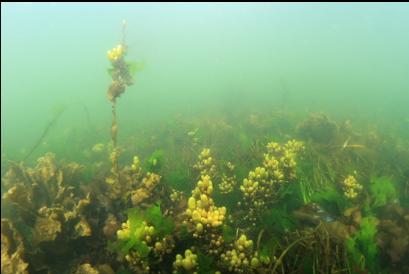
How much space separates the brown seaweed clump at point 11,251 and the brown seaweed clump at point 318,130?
18.1ft

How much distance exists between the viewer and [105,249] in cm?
276

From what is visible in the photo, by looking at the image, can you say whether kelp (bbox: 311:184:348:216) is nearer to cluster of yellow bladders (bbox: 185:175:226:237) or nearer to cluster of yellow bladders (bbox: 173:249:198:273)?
cluster of yellow bladders (bbox: 185:175:226:237)

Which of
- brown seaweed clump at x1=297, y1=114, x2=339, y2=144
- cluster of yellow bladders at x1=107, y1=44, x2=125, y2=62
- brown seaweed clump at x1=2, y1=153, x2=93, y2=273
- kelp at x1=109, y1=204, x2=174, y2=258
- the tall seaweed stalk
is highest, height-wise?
cluster of yellow bladders at x1=107, y1=44, x2=125, y2=62

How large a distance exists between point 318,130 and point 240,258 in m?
5.36

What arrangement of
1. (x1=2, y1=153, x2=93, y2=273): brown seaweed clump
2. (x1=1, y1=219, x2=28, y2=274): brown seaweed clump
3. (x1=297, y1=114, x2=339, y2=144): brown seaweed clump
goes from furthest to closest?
(x1=297, y1=114, x2=339, y2=144): brown seaweed clump < (x1=2, y1=153, x2=93, y2=273): brown seaweed clump < (x1=1, y1=219, x2=28, y2=274): brown seaweed clump

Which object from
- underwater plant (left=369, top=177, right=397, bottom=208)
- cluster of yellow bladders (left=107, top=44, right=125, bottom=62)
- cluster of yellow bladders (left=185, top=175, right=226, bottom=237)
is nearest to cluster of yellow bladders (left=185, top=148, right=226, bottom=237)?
cluster of yellow bladders (left=185, top=175, right=226, bottom=237)

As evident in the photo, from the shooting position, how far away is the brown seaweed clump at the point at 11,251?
2.26 metres

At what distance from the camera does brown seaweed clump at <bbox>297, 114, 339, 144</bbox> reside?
6.79m

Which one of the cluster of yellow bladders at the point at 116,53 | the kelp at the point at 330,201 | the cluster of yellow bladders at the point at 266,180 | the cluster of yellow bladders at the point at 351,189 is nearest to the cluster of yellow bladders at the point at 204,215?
the cluster of yellow bladders at the point at 266,180

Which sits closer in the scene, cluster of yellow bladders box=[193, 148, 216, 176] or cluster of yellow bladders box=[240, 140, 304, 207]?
cluster of yellow bladders box=[240, 140, 304, 207]

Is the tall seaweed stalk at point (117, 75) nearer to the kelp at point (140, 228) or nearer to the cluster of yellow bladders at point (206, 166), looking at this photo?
the cluster of yellow bladders at point (206, 166)

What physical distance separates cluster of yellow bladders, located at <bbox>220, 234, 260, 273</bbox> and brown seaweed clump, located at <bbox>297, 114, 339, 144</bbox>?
4.96 m

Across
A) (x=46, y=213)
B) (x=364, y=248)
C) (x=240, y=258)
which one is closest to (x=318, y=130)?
(x=364, y=248)

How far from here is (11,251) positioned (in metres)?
2.53
